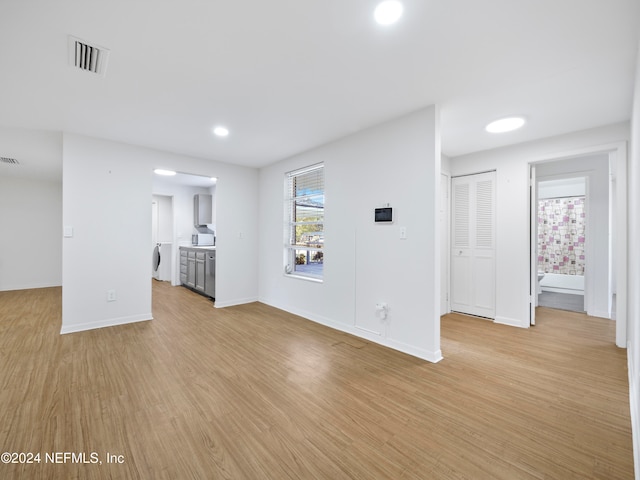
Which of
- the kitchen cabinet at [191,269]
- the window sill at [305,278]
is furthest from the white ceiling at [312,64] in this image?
the kitchen cabinet at [191,269]

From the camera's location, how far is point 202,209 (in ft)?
22.0

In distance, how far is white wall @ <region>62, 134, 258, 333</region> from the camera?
3391 mm

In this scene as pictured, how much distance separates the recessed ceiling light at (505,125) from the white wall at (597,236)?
2168 millimetres

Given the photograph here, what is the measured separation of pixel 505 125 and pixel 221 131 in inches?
129

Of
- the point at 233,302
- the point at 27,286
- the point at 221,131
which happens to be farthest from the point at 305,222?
the point at 27,286

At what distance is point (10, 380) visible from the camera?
2.24 meters

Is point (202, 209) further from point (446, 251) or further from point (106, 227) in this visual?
point (446, 251)

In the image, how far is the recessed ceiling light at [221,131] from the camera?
10.6ft

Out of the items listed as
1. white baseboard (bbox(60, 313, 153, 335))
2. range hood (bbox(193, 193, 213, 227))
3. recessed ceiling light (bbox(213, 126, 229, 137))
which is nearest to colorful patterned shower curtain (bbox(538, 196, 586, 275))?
recessed ceiling light (bbox(213, 126, 229, 137))

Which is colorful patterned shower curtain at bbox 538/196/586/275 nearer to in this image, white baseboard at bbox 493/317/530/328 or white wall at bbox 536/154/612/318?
white wall at bbox 536/154/612/318

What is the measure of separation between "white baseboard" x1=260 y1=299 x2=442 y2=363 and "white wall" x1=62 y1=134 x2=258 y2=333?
2.24 metres

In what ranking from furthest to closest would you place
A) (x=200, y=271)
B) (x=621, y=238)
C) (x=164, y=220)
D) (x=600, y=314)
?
(x=164, y=220) < (x=200, y=271) < (x=600, y=314) < (x=621, y=238)

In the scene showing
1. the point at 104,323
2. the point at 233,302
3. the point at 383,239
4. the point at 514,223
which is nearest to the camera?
the point at 383,239

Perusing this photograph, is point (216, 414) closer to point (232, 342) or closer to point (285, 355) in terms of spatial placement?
point (285, 355)
